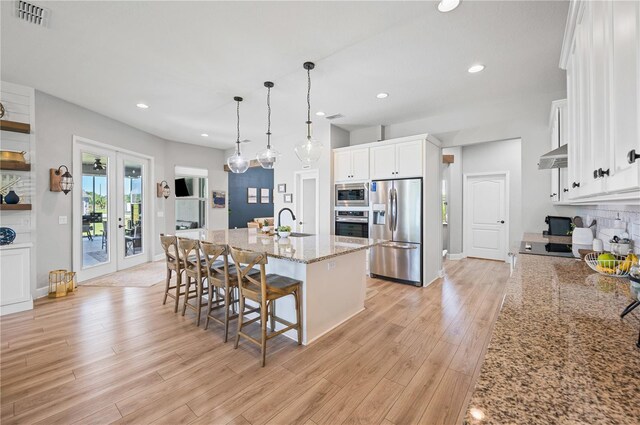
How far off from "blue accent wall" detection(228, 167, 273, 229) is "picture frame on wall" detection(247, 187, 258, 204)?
0.34ft

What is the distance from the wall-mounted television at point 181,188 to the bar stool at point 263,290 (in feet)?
17.0

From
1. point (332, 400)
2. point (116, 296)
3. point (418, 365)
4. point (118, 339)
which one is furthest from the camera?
point (116, 296)

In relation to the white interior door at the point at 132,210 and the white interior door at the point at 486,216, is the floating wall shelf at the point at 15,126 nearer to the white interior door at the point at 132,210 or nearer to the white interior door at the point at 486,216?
the white interior door at the point at 132,210

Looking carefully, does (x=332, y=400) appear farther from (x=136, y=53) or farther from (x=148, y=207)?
(x=148, y=207)

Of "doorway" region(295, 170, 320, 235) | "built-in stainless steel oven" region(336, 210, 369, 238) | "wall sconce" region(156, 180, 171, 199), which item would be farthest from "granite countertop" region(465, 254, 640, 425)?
"wall sconce" region(156, 180, 171, 199)

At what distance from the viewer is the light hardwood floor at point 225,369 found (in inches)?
70.8

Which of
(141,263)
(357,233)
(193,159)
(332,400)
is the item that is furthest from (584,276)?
(193,159)

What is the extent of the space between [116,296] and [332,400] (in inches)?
143

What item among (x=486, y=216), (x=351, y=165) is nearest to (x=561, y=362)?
(x=351, y=165)

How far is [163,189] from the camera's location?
6.38 m

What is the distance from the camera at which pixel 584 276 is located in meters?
1.79

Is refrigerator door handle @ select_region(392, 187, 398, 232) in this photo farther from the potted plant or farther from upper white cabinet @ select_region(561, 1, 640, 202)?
upper white cabinet @ select_region(561, 1, 640, 202)

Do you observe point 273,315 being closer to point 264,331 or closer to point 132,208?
point 264,331

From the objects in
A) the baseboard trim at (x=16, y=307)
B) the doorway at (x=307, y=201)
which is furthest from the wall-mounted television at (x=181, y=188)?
the baseboard trim at (x=16, y=307)
